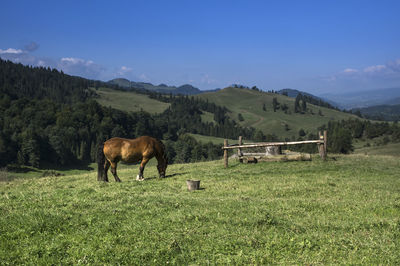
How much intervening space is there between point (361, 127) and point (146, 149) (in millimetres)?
160622

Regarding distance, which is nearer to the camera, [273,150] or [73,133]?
[273,150]

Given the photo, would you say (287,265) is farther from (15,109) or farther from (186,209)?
(15,109)

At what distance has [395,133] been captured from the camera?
147m

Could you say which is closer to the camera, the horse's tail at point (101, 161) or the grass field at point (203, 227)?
the grass field at point (203, 227)

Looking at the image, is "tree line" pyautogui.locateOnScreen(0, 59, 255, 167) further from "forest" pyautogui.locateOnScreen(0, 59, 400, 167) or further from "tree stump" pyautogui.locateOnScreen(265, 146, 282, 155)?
"tree stump" pyautogui.locateOnScreen(265, 146, 282, 155)

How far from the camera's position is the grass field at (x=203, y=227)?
24.2ft

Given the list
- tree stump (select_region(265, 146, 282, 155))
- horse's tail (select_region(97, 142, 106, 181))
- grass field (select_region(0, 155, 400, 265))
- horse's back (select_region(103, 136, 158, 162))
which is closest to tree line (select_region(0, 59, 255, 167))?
horse's tail (select_region(97, 142, 106, 181))

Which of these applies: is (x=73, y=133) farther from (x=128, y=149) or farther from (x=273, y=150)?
(x=128, y=149)

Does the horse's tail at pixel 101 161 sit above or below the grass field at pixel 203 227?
above

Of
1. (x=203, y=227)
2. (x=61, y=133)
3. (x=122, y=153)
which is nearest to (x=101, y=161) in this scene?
(x=122, y=153)

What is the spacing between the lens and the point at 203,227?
30.1 ft

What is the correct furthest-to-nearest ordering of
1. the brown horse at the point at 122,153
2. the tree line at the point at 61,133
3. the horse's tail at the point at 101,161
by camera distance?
the tree line at the point at 61,133, the brown horse at the point at 122,153, the horse's tail at the point at 101,161

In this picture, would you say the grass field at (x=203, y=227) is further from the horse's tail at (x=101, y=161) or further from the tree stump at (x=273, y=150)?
the tree stump at (x=273, y=150)

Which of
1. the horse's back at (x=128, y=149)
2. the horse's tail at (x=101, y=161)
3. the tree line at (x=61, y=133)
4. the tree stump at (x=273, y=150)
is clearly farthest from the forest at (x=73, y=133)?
the horse's back at (x=128, y=149)
